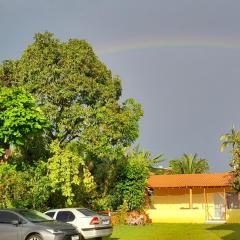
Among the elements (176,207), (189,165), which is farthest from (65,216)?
(189,165)

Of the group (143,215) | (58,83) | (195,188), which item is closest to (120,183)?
(143,215)

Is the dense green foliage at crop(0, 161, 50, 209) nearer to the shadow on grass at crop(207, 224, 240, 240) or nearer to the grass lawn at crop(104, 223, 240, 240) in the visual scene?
the grass lawn at crop(104, 223, 240, 240)

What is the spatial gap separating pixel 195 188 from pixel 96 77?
38.9 ft

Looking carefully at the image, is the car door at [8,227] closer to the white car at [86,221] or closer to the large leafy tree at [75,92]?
Answer: the white car at [86,221]

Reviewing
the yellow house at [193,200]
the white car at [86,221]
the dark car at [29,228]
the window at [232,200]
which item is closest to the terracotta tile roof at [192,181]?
the yellow house at [193,200]

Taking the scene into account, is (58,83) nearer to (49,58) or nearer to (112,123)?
(49,58)

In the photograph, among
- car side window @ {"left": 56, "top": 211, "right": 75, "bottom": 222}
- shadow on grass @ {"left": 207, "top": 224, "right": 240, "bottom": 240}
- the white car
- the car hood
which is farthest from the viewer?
shadow on grass @ {"left": 207, "top": 224, "right": 240, "bottom": 240}

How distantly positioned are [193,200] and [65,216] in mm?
21875

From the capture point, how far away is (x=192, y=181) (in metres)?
38.3

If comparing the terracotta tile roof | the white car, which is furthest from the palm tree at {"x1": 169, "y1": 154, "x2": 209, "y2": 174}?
the white car

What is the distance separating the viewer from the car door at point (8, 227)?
1477 centimetres

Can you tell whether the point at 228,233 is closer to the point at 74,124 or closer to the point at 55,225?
the point at 55,225

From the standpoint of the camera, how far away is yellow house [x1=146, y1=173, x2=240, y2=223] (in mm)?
37469

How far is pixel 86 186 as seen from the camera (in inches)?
1222
